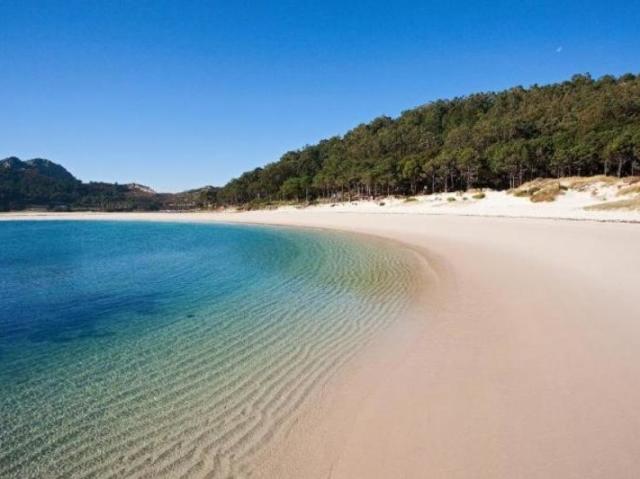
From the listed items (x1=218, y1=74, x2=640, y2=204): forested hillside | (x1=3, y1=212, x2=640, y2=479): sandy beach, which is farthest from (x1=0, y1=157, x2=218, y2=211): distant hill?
(x1=3, y1=212, x2=640, y2=479): sandy beach

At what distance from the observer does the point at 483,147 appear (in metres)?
82.3

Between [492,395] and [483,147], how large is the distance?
3389 inches

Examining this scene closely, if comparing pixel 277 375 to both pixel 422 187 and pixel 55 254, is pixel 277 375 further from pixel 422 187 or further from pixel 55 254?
pixel 422 187

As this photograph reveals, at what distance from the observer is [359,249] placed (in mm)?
23188

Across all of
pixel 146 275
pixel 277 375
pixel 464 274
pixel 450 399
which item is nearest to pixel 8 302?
pixel 146 275

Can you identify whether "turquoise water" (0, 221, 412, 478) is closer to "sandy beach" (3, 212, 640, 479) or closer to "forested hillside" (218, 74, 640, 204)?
"sandy beach" (3, 212, 640, 479)

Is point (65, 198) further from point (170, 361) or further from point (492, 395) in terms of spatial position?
point (492, 395)

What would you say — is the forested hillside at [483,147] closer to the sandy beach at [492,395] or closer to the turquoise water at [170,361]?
the sandy beach at [492,395]

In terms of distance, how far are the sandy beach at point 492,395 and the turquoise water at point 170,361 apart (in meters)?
0.70

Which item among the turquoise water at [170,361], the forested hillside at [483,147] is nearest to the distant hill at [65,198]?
the forested hillside at [483,147]

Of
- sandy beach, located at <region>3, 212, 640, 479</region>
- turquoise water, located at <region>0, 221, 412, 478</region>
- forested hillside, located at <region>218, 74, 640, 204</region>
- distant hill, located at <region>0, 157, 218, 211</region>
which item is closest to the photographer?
sandy beach, located at <region>3, 212, 640, 479</region>

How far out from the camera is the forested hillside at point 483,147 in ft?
200

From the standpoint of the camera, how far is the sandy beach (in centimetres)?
393

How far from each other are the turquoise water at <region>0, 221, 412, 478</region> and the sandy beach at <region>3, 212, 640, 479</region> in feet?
2.31
